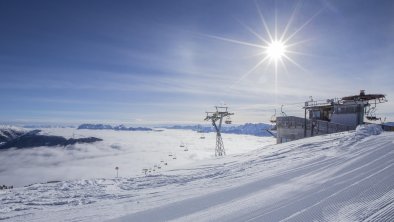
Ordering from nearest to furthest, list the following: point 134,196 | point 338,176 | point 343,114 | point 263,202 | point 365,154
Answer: point 263,202 < point 338,176 < point 134,196 < point 365,154 < point 343,114

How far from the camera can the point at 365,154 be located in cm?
1319

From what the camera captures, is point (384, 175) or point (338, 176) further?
point (338, 176)

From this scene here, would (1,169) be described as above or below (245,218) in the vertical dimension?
below

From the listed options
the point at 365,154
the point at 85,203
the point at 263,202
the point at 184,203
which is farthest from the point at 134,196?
the point at 365,154

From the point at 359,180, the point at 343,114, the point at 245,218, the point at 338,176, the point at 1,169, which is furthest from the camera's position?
the point at 1,169

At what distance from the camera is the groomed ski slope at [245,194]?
758cm

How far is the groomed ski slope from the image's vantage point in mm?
7582

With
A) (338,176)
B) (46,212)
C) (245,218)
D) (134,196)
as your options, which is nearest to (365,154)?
(338,176)

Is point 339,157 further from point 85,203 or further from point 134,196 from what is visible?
point 85,203

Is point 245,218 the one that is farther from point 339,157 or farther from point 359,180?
point 339,157

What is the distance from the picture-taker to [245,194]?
964cm

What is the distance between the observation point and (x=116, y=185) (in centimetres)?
1369

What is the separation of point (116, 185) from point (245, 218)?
7.87 metres

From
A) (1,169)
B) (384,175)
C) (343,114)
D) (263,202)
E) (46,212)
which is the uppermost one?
(343,114)
